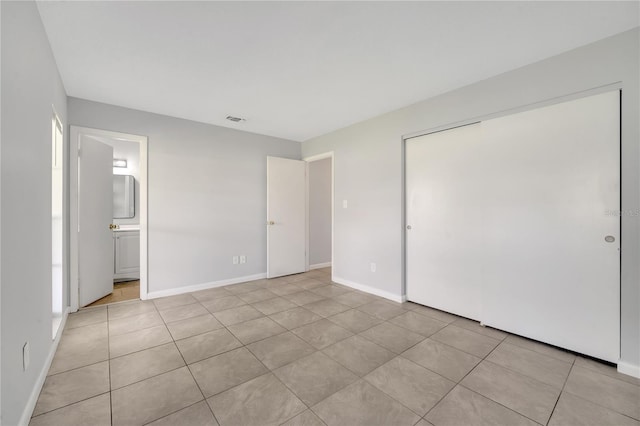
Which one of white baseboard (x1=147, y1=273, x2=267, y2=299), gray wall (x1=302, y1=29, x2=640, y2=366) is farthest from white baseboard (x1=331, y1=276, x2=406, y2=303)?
white baseboard (x1=147, y1=273, x2=267, y2=299)

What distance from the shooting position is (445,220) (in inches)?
120

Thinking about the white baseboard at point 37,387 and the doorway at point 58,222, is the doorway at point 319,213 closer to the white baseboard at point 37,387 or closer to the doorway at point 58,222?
the doorway at point 58,222

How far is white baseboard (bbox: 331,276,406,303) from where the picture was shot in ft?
11.3

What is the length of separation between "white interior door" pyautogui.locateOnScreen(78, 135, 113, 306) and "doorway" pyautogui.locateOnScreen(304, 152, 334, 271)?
10.1ft

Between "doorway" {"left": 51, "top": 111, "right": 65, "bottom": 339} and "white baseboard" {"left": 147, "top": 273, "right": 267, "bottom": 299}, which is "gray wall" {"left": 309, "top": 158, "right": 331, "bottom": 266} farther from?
"doorway" {"left": 51, "top": 111, "right": 65, "bottom": 339}

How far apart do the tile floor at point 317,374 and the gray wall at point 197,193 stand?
988mm

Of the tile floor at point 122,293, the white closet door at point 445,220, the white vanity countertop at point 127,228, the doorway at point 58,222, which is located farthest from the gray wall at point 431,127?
the doorway at point 58,222

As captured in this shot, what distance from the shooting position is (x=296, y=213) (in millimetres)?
4879

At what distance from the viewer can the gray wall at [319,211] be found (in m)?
5.41

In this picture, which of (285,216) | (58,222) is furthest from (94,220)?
(285,216)

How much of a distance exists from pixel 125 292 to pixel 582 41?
577cm

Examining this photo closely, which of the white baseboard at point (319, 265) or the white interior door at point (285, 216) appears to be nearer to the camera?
the white interior door at point (285, 216)

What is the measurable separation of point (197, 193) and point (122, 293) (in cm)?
180

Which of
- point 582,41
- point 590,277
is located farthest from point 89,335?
point 582,41
